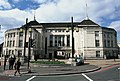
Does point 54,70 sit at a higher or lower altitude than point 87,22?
lower

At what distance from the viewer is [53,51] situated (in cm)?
7069

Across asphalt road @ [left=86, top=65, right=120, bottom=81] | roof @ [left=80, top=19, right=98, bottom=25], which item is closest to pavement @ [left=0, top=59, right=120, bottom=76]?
asphalt road @ [left=86, top=65, right=120, bottom=81]

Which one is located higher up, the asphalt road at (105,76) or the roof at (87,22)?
the roof at (87,22)

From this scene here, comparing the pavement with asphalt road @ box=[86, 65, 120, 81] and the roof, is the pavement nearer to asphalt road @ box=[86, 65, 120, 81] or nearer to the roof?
asphalt road @ box=[86, 65, 120, 81]

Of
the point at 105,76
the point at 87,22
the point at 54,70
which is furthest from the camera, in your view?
the point at 87,22

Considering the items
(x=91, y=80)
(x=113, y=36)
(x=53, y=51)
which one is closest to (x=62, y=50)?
(x=53, y=51)

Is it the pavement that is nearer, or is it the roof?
the pavement

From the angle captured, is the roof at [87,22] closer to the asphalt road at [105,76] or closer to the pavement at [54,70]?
the pavement at [54,70]

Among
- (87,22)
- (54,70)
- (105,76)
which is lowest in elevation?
(54,70)

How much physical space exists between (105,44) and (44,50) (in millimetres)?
24358

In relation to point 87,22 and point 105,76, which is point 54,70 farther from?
point 87,22

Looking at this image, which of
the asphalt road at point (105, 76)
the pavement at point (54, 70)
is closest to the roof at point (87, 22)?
the pavement at point (54, 70)

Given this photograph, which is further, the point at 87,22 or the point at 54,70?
the point at 87,22

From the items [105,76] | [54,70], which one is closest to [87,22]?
[54,70]
